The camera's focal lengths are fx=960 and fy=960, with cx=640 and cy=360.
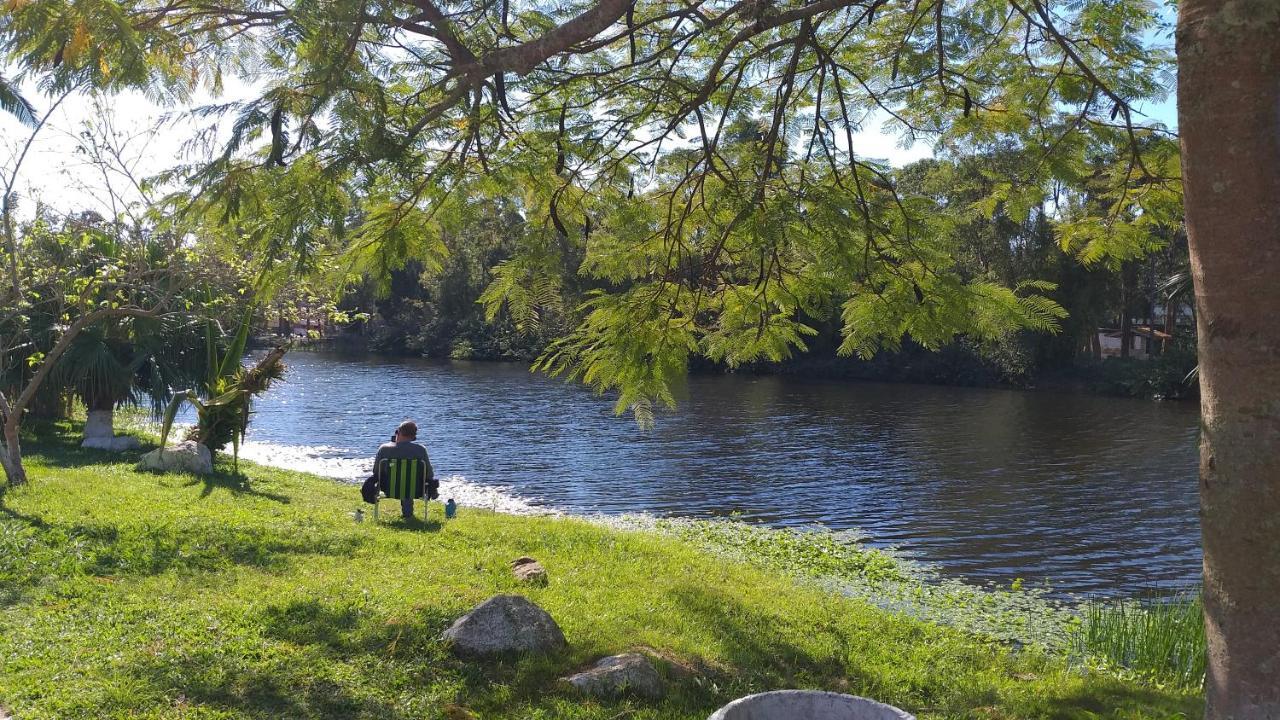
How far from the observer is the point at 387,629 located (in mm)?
5898

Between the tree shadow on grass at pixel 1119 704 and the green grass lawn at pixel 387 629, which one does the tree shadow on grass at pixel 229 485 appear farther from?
the tree shadow on grass at pixel 1119 704

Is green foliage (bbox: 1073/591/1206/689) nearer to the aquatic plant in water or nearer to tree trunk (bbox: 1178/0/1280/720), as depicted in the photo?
the aquatic plant in water

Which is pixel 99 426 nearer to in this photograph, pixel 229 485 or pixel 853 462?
pixel 229 485

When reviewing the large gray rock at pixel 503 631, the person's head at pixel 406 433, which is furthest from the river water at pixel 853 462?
the person's head at pixel 406 433

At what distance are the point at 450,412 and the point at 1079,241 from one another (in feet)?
87.8

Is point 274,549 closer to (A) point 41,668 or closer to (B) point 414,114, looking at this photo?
(A) point 41,668

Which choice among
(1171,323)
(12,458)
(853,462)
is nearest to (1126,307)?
(1171,323)

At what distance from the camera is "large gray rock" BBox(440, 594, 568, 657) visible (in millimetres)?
5617

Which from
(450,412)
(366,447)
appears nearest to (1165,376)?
(450,412)

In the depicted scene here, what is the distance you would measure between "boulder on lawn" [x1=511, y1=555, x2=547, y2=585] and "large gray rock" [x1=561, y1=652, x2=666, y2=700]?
95.1 inches

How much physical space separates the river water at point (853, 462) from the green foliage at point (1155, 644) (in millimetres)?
3687

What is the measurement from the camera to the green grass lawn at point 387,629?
498 cm

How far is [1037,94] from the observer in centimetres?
727

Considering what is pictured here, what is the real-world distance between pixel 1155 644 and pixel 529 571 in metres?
5.31
